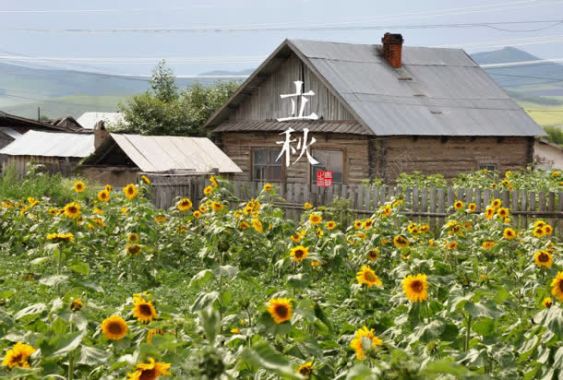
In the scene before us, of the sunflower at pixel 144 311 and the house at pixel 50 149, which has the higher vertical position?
the house at pixel 50 149

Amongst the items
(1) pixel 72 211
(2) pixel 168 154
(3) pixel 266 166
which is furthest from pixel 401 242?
(3) pixel 266 166

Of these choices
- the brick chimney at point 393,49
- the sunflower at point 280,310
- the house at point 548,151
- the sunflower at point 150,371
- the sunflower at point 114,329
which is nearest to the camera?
the sunflower at point 150,371

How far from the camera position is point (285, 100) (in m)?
25.4

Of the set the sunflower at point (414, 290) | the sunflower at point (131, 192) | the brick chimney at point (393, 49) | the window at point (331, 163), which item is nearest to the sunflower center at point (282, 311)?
the sunflower at point (414, 290)

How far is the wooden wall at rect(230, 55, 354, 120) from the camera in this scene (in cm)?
2401

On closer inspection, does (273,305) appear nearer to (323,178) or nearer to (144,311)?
(144,311)

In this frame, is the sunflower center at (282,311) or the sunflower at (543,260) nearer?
the sunflower center at (282,311)

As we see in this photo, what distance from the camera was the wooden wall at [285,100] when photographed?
24.0m

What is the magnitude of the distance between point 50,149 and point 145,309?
1050 inches

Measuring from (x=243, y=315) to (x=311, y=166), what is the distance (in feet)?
67.5

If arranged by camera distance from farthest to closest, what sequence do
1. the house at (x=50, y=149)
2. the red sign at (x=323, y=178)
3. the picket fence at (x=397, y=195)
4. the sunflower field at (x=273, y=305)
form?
the house at (x=50, y=149), the red sign at (x=323, y=178), the picket fence at (x=397, y=195), the sunflower field at (x=273, y=305)

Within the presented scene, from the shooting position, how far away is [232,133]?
2692 centimetres
